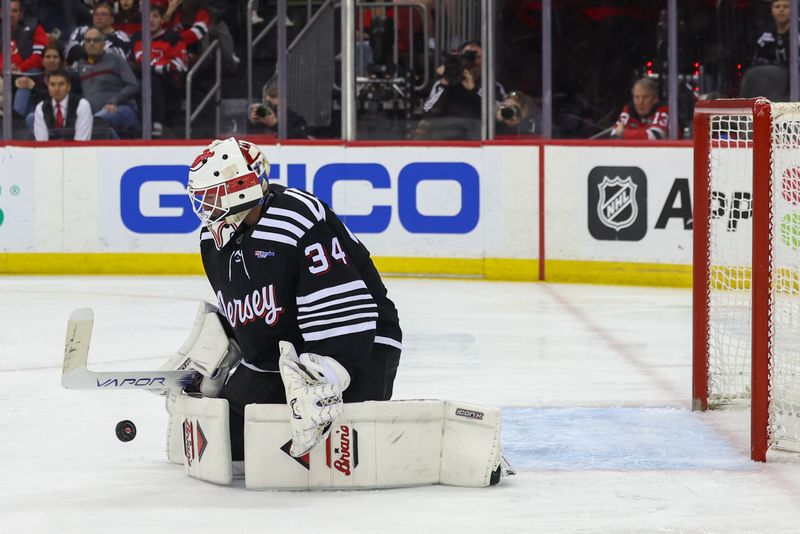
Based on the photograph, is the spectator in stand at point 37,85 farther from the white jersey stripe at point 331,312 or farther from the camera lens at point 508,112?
the white jersey stripe at point 331,312

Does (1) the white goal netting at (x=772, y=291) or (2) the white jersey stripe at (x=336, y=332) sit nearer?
(2) the white jersey stripe at (x=336, y=332)

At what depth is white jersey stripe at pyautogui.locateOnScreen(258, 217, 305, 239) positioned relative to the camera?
3506 mm

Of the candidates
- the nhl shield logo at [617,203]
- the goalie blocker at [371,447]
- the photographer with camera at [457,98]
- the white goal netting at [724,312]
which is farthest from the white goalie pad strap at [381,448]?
the photographer with camera at [457,98]

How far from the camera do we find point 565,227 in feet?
29.7

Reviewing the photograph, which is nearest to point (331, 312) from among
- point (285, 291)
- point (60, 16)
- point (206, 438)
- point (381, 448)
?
point (285, 291)

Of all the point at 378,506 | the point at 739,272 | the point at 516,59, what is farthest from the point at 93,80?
the point at 378,506

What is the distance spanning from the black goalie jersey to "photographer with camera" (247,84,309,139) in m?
6.08

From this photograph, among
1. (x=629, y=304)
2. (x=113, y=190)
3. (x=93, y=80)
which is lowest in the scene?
(x=629, y=304)

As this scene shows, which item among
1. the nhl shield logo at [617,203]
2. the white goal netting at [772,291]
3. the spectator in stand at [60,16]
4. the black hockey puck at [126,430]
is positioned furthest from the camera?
the spectator in stand at [60,16]

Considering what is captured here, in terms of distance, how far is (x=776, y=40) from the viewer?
346 inches

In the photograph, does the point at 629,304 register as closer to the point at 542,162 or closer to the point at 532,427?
the point at 542,162

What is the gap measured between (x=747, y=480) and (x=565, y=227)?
Answer: 5457mm

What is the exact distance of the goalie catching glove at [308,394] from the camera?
331cm

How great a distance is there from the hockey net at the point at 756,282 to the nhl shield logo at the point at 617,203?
3.37 m
